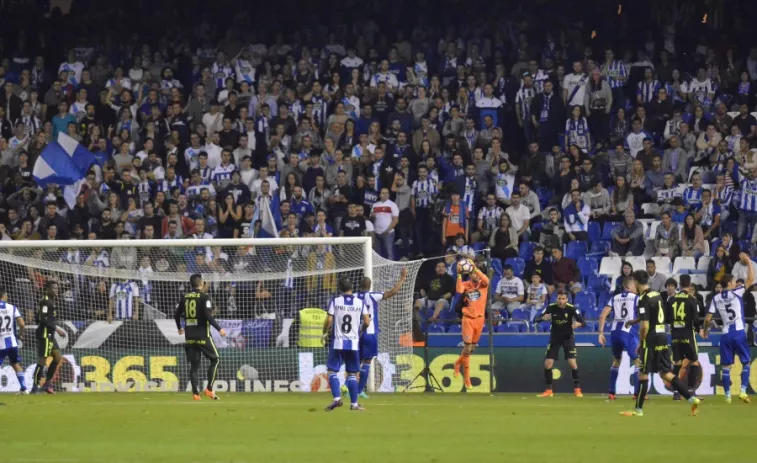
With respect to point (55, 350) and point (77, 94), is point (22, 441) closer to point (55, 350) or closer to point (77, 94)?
point (55, 350)

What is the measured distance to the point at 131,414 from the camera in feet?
61.4

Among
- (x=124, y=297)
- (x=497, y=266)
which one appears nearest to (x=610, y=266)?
(x=497, y=266)

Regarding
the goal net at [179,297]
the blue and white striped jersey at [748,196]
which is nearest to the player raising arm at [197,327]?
the goal net at [179,297]

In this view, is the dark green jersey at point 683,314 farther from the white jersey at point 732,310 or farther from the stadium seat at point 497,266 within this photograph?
the stadium seat at point 497,266

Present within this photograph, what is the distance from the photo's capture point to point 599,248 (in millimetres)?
28203

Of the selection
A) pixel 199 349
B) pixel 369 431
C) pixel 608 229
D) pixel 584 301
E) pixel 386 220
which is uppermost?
pixel 386 220

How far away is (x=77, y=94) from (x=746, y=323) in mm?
16942

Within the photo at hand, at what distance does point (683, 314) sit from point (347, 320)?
259 inches

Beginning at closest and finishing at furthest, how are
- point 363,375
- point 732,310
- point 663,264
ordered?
point 363,375
point 732,310
point 663,264

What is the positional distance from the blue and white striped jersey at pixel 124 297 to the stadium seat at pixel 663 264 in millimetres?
10814

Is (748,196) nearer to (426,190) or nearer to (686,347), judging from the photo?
(686,347)

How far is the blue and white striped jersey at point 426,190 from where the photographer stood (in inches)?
1144

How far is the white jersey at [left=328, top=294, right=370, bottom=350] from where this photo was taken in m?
19.2

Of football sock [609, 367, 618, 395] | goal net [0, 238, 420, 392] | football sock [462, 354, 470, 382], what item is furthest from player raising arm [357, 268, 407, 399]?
football sock [609, 367, 618, 395]
